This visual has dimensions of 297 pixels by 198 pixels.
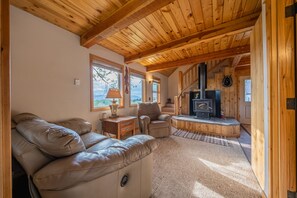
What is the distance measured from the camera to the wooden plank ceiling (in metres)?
1.76

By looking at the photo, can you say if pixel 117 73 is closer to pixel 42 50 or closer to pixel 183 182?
pixel 42 50

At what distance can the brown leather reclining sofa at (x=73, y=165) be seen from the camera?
2.58ft

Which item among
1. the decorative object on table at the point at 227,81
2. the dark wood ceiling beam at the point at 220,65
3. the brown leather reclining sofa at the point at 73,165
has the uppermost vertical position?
the dark wood ceiling beam at the point at 220,65

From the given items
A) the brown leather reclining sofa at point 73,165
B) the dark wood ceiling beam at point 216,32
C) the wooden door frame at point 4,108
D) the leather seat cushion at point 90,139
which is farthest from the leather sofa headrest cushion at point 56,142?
the dark wood ceiling beam at point 216,32

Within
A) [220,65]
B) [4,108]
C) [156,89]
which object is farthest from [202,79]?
[4,108]

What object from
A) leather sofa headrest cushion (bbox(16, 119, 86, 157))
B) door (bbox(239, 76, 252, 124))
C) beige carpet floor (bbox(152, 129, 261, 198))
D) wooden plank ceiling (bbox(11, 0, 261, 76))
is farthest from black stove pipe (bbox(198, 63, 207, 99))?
leather sofa headrest cushion (bbox(16, 119, 86, 157))

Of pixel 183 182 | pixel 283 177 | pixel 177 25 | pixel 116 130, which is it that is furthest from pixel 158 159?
pixel 177 25

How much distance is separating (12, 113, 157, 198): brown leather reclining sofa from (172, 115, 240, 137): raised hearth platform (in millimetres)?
3276

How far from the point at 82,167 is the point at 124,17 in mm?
1897

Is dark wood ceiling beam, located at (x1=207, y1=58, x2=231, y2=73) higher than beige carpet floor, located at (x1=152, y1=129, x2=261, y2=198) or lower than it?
higher

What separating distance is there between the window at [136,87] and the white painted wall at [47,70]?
5.44 ft

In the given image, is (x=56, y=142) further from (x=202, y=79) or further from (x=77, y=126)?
(x=202, y=79)

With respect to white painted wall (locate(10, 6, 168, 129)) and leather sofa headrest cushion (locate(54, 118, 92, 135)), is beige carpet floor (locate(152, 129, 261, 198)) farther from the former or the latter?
white painted wall (locate(10, 6, 168, 129))

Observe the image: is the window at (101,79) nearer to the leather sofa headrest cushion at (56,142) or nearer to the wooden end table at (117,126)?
the wooden end table at (117,126)
